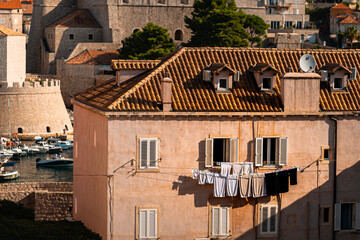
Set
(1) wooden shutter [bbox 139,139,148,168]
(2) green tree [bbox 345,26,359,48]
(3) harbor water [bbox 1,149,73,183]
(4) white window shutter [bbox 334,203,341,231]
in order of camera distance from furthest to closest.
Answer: (2) green tree [bbox 345,26,359,48] → (3) harbor water [bbox 1,149,73,183] → (4) white window shutter [bbox 334,203,341,231] → (1) wooden shutter [bbox 139,139,148,168]

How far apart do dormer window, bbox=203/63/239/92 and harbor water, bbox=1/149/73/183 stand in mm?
33101

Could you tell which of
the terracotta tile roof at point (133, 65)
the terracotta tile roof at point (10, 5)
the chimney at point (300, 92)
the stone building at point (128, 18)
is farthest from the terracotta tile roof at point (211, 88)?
the terracotta tile roof at point (10, 5)

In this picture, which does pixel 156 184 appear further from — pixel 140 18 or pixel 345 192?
pixel 140 18

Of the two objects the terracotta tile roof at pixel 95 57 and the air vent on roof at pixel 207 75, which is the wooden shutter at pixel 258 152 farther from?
the terracotta tile roof at pixel 95 57

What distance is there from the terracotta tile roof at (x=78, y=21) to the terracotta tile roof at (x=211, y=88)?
2515 inches

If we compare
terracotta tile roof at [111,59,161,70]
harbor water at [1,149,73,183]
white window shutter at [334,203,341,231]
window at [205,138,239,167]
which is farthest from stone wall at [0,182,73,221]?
harbor water at [1,149,73,183]

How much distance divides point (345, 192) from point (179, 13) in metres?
66.6

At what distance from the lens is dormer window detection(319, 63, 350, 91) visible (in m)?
28.6

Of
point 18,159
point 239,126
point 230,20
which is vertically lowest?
point 18,159

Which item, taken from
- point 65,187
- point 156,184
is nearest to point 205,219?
point 156,184

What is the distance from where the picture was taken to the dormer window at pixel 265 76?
28.2 m

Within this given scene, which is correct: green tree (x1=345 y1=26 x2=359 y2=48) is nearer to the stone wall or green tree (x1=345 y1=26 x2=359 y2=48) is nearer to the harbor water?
the harbor water

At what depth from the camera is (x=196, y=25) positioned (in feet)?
265

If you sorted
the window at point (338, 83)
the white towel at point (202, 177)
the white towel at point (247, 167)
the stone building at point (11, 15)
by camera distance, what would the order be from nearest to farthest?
the white towel at point (202, 177), the white towel at point (247, 167), the window at point (338, 83), the stone building at point (11, 15)
